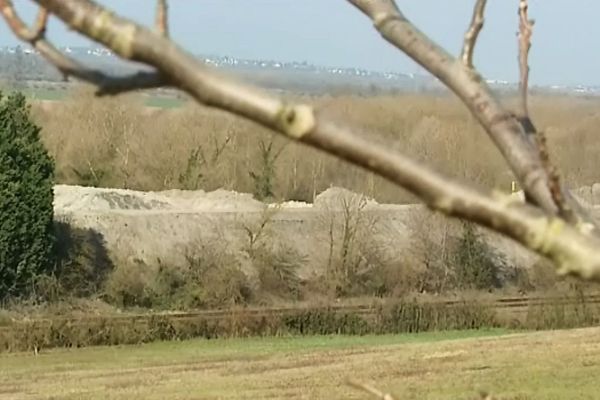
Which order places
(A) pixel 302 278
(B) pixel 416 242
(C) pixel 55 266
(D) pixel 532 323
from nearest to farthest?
(D) pixel 532 323, (C) pixel 55 266, (A) pixel 302 278, (B) pixel 416 242

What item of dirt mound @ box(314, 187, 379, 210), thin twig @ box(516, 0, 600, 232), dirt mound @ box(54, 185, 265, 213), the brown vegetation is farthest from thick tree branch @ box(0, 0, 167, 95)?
the brown vegetation

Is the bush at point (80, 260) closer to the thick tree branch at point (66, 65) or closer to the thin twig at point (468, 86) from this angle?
the thin twig at point (468, 86)

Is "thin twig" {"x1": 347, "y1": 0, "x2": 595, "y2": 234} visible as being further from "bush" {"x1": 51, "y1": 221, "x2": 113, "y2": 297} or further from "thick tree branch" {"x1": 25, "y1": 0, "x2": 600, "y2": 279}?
"bush" {"x1": 51, "y1": 221, "x2": 113, "y2": 297}

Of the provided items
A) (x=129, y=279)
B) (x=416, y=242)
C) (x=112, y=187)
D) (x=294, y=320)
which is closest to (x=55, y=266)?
(x=129, y=279)

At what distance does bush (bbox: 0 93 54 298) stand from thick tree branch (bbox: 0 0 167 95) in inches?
1279

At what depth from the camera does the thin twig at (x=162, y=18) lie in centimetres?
134

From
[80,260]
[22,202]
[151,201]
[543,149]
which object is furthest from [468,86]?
[151,201]

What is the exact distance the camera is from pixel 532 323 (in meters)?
33.1

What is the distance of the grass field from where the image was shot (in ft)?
64.5

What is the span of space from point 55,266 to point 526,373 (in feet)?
57.5

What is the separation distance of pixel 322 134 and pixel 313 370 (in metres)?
21.8

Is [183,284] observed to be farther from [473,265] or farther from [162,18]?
[162,18]

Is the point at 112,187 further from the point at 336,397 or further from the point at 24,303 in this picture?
the point at 336,397

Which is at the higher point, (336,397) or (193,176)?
(193,176)
